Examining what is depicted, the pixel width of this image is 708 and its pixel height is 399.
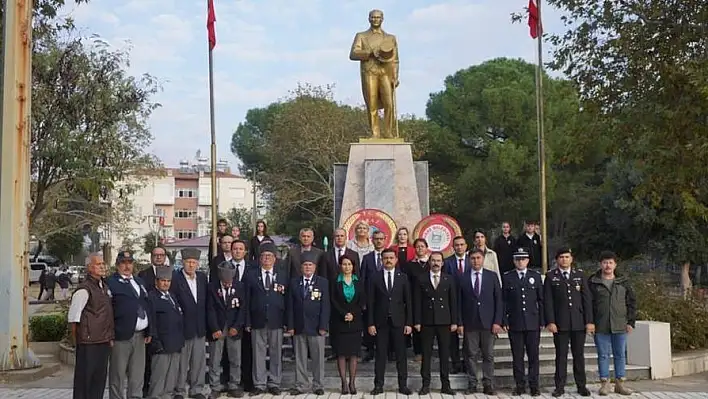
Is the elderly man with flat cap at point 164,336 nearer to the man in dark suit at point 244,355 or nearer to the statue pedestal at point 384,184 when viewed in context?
the man in dark suit at point 244,355

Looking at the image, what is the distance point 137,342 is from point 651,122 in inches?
367

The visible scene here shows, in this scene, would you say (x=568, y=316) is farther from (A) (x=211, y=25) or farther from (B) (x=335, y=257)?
(A) (x=211, y=25)

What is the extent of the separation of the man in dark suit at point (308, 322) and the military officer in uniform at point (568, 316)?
250cm

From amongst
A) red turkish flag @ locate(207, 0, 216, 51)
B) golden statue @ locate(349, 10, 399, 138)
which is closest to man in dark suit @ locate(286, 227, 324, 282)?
golden statue @ locate(349, 10, 399, 138)

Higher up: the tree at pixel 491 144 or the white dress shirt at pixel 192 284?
the tree at pixel 491 144

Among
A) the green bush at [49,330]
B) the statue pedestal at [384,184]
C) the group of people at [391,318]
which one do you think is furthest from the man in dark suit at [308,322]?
the green bush at [49,330]

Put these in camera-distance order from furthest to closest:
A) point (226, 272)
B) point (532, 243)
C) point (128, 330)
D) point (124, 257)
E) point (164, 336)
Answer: point (532, 243) → point (226, 272) → point (164, 336) → point (124, 257) → point (128, 330)

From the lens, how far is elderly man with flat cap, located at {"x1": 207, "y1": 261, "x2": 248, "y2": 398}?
328 inches

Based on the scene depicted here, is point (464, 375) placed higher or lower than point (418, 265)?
lower

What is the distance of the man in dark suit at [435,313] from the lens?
8.48 metres

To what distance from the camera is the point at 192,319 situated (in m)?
8.08

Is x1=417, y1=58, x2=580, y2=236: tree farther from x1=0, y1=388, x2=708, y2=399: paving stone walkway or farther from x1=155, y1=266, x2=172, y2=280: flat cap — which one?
x1=155, y1=266, x2=172, y2=280: flat cap

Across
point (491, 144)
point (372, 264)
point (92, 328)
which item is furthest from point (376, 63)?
point (491, 144)

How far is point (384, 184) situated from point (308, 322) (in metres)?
4.90
